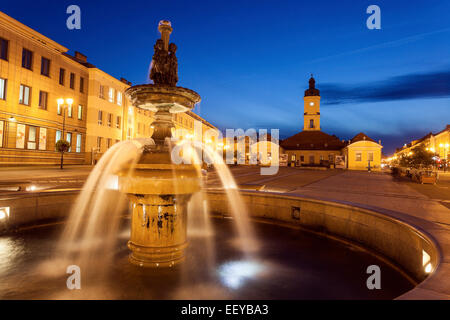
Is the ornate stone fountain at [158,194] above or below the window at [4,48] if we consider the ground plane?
below

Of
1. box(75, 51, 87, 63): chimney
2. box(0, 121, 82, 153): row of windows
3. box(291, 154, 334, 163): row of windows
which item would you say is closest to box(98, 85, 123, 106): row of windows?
box(75, 51, 87, 63): chimney

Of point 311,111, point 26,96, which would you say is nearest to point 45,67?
point 26,96

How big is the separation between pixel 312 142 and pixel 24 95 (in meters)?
59.1

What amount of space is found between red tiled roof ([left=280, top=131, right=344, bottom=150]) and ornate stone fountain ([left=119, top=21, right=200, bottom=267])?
64230 millimetres

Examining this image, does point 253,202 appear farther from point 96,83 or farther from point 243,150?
point 243,150

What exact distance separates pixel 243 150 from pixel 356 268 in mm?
73155

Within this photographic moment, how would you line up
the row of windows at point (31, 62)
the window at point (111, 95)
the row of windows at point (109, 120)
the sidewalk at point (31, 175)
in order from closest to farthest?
the sidewalk at point (31, 175), the row of windows at point (31, 62), the row of windows at point (109, 120), the window at point (111, 95)

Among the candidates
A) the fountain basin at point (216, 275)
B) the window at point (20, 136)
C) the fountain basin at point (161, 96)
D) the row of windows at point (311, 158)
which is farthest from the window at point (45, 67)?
the row of windows at point (311, 158)

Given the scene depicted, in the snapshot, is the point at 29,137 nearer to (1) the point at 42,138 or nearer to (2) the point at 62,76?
(1) the point at 42,138

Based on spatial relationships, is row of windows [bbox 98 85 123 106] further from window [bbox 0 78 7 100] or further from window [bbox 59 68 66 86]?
window [bbox 0 78 7 100]

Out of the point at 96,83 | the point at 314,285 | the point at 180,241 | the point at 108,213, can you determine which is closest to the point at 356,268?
the point at 314,285

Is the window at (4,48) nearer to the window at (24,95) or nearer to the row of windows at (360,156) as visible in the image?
the window at (24,95)

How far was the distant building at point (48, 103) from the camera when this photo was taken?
24.3 metres

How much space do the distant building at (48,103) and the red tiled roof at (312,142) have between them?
42.9 meters
